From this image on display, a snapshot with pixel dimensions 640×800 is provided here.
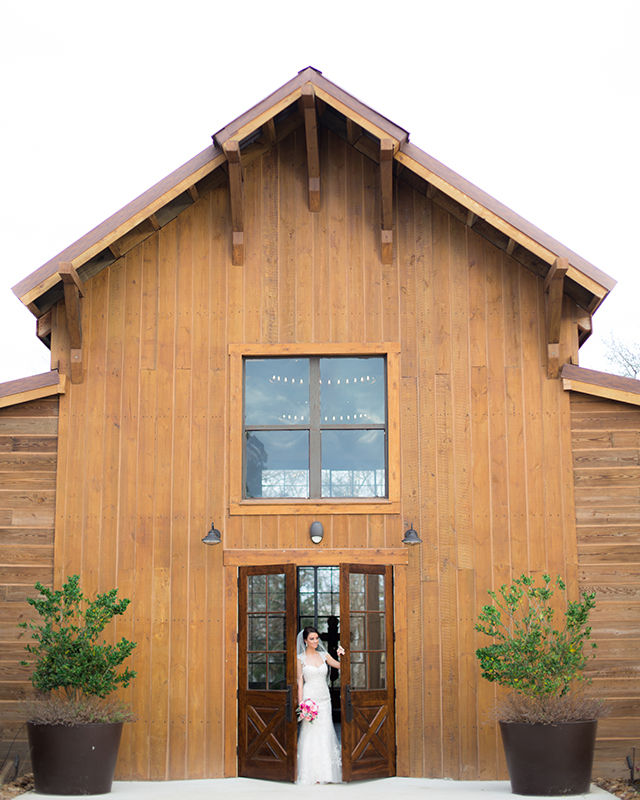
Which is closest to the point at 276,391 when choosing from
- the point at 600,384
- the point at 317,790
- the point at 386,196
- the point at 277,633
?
the point at 386,196

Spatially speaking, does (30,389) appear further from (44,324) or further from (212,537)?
(212,537)

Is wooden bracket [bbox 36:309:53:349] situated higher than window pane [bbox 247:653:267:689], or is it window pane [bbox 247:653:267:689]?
wooden bracket [bbox 36:309:53:349]

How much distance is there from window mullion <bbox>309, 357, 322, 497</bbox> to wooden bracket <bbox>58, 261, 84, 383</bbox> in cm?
242

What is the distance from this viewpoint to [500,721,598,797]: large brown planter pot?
6777 millimetres

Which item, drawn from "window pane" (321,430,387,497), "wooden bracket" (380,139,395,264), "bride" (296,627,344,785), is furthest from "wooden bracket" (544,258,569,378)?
"bride" (296,627,344,785)

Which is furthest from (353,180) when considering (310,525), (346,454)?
(310,525)

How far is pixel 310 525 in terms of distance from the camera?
8273 mm

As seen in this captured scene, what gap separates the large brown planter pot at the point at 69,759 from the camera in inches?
273

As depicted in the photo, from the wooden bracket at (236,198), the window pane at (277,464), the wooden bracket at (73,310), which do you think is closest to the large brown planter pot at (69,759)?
the window pane at (277,464)

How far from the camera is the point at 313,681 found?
8406 mm

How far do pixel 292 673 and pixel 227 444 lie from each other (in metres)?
2.35

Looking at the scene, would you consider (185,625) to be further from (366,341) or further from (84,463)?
(366,341)

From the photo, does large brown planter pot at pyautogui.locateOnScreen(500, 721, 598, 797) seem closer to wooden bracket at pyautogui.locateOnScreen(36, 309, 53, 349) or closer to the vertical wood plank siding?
the vertical wood plank siding

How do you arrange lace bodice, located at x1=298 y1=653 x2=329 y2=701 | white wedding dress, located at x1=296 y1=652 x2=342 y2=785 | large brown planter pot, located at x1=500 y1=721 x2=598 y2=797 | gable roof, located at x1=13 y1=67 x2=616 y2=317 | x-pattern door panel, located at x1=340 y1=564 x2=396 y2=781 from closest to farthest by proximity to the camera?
large brown planter pot, located at x1=500 y1=721 x2=598 y2=797, x-pattern door panel, located at x1=340 y1=564 x2=396 y2=781, white wedding dress, located at x1=296 y1=652 x2=342 y2=785, gable roof, located at x1=13 y1=67 x2=616 y2=317, lace bodice, located at x1=298 y1=653 x2=329 y2=701
